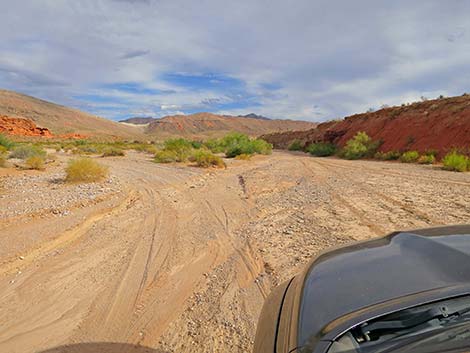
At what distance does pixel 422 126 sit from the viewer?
25281mm

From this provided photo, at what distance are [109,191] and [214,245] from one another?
6.21m

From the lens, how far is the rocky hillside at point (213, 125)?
164875 millimetres

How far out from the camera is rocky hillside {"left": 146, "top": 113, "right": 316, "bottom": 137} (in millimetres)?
164875

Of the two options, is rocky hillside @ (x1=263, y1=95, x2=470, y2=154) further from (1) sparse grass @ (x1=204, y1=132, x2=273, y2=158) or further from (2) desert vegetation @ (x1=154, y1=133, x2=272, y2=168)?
(2) desert vegetation @ (x1=154, y1=133, x2=272, y2=168)

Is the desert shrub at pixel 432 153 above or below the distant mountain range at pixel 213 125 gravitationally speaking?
below

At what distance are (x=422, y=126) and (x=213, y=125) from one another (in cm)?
14765

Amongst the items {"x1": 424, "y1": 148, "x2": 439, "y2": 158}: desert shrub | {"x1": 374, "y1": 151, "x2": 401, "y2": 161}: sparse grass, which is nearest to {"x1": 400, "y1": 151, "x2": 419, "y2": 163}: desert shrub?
{"x1": 424, "y1": 148, "x2": 439, "y2": 158}: desert shrub

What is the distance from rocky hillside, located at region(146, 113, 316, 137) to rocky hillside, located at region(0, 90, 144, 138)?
2470 cm

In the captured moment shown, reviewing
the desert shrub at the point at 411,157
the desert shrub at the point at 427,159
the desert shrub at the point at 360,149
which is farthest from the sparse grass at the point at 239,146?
the desert shrub at the point at 427,159

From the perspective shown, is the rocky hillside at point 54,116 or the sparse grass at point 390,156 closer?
the sparse grass at point 390,156

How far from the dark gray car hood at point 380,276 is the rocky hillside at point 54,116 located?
10655 cm

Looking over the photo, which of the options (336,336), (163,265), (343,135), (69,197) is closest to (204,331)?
(163,265)

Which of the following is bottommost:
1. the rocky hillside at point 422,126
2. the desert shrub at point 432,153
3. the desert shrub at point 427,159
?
the desert shrub at point 427,159

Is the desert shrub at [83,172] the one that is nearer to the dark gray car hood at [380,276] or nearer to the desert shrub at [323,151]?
the dark gray car hood at [380,276]
